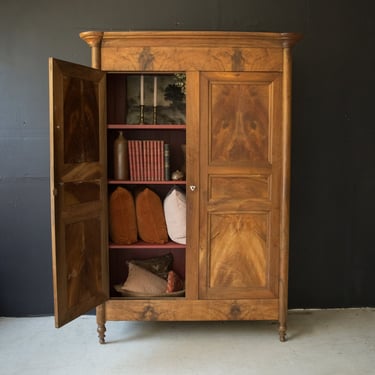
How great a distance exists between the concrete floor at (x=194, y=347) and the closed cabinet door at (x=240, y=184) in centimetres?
36

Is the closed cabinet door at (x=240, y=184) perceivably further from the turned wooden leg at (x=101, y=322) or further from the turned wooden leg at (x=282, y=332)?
the turned wooden leg at (x=101, y=322)

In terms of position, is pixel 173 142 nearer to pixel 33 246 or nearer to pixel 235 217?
pixel 235 217

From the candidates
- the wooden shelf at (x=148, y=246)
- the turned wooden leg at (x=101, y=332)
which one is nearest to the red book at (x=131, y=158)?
the wooden shelf at (x=148, y=246)

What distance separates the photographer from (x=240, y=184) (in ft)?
10.6

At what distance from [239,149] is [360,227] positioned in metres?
1.38

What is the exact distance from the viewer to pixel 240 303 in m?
3.28

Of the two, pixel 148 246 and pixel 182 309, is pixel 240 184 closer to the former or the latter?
pixel 148 246

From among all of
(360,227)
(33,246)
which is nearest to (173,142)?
(33,246)

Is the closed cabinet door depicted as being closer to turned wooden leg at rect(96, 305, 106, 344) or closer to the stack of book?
the stack of book

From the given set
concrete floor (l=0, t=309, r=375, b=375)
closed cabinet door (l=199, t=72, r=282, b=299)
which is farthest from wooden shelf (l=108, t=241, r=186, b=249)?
concrete floor (l=0, t=309, r=375, b=375)

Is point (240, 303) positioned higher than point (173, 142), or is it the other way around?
point (173, 142)

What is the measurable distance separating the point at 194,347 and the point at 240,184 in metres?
1.16

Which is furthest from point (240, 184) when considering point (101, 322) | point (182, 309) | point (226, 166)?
point (101, 322)

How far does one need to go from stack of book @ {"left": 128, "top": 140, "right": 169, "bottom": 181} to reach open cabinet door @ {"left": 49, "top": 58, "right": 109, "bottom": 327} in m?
0.24
